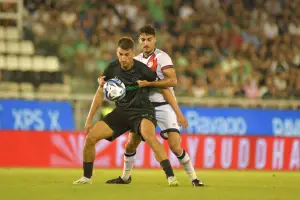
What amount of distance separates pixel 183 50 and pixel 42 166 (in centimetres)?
678

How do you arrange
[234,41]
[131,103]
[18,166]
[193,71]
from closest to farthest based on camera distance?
→ [131,103]
[18,166]
[193,71]
[234,41]

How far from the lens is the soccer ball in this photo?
35.3ft

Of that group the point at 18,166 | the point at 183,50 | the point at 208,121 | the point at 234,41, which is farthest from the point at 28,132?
the point at 234,41

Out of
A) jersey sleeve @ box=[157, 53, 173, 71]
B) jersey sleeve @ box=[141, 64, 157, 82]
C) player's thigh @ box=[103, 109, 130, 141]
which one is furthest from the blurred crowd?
player's thigh @ box=[103, 109, 130, 141]

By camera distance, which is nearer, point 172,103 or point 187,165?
point 187,165

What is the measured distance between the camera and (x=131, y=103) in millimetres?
11062

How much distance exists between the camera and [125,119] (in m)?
11.0

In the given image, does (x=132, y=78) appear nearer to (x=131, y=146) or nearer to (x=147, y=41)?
(x=147, y=41)

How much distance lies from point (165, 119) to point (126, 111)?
2.50ft

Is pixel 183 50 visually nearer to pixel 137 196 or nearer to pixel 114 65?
pixel 114 65

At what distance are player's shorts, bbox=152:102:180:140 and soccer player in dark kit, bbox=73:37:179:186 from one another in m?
0.38

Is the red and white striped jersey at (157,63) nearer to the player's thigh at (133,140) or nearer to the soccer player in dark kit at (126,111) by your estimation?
the soccer player in dark kit at (126,111)

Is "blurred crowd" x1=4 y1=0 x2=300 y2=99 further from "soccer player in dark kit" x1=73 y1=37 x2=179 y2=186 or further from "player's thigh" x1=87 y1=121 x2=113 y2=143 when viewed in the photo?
"player's thigh" x1=87 y1=121 x2=113 y2=143

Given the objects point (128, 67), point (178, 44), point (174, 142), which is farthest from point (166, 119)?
point (178, 44)
